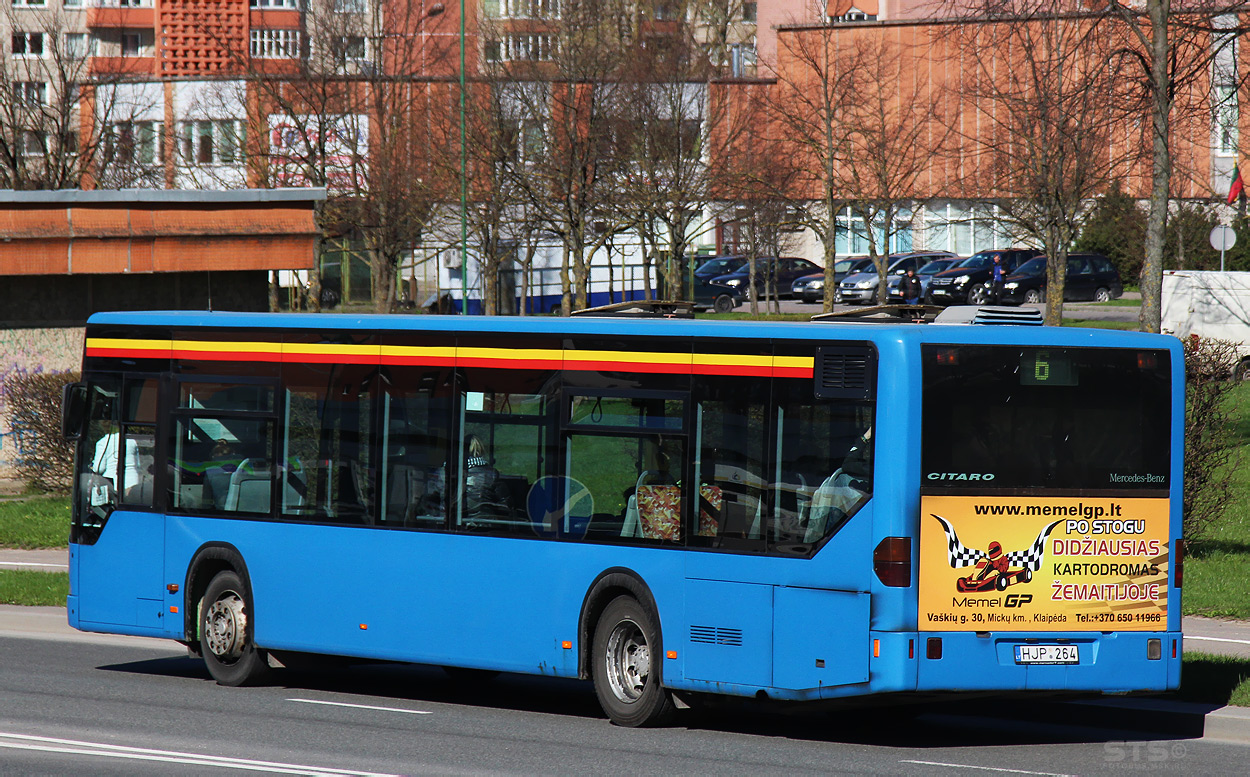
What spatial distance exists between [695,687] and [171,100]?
60566 millimetres

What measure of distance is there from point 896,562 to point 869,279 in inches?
1936

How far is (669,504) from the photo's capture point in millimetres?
9891

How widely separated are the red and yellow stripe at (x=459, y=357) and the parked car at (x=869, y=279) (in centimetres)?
4455

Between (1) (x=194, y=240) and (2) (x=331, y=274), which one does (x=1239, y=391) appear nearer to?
(1) (x=194, y=240)

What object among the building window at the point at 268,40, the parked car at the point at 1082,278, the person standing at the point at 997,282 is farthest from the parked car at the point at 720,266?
the building window at the point at 268,40

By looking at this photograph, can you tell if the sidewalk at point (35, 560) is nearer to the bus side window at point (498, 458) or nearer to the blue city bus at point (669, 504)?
the blue city bus at point (669, 504)

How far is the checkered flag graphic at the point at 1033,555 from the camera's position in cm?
909

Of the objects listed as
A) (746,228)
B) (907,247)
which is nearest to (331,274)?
(746,228)

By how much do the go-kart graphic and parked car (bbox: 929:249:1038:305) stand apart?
44703 millimetres

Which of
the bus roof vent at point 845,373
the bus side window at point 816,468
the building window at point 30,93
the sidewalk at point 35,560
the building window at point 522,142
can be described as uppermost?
the building window at point 30,93

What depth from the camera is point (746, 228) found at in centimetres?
5206

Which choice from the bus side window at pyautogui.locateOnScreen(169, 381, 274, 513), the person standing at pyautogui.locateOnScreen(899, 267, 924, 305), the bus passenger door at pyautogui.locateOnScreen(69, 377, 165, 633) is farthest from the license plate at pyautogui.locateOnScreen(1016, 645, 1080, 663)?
the person standing at pyautogui.locateOnScreen(899, 267, 924, 305)

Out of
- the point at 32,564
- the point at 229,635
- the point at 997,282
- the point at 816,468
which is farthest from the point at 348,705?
the point at 997,282

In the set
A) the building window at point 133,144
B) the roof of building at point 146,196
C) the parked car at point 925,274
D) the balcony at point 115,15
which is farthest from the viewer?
the balcony at point 115,15
